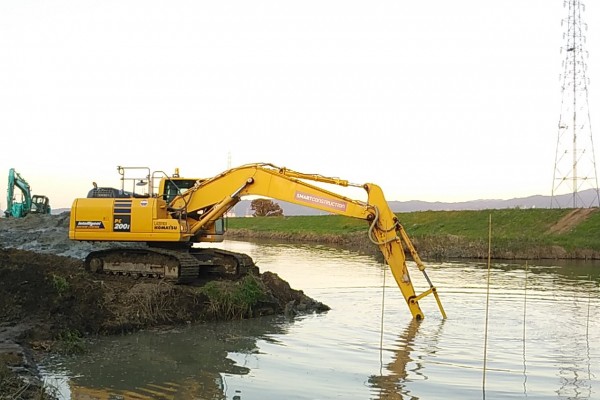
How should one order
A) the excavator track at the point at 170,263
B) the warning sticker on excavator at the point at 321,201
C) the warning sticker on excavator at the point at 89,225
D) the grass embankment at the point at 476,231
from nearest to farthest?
the warning sticker on excavator at the point at 321,201 → the excavator track at the point at 170,263 → the warning sticker on excavator at the point at 89,225 → the grass embankment at the point at 476,231

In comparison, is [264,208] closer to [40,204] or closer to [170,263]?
[40,204]

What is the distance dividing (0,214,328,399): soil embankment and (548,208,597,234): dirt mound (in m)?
31.1

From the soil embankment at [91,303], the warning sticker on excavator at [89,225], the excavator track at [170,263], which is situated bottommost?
the soil embankment at [91,303]

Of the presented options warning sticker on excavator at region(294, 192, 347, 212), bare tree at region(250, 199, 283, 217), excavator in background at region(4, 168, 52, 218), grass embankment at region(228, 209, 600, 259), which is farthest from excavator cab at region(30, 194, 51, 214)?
bare tree at region(250, 199, 283, 217)

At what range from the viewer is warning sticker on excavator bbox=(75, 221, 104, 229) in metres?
15.7

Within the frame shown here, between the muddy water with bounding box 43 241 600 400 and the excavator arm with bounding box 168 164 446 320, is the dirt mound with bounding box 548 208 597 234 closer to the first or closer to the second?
the muddy water with bounding box 43 241 600 400

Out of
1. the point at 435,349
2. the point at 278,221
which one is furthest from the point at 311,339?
the point at 278,221

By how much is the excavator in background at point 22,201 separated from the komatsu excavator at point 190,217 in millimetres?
21007

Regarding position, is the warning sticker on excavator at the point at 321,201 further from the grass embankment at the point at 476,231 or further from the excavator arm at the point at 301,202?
the grass embankment at the point at 476,231

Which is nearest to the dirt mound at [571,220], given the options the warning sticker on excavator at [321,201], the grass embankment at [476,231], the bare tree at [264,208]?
the grass embankment at [476,231]

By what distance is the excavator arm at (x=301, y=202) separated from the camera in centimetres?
1384

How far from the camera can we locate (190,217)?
1633cm

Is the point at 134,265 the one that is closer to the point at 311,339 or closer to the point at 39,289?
the point at 39,289

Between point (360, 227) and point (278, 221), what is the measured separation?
17054 mm
